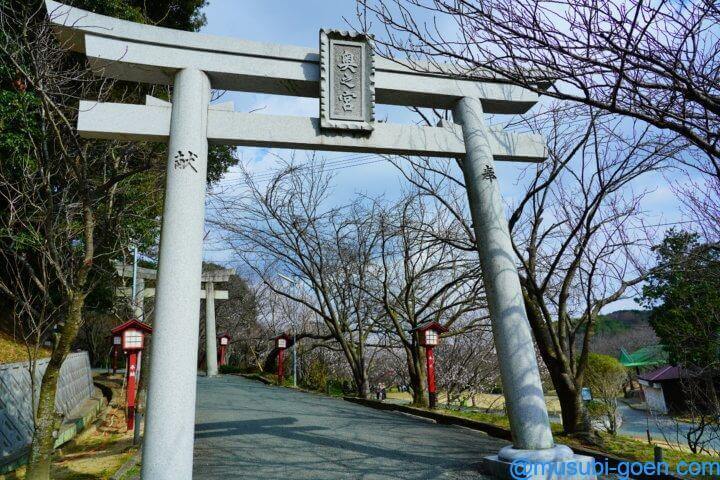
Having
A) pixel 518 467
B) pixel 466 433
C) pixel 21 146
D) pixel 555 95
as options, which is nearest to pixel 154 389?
pixel 518 467

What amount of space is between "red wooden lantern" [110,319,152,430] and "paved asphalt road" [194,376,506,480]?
53.5 inches

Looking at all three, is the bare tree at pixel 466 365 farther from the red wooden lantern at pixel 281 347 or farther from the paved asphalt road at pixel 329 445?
the paved asphalt road at pixel 329 445

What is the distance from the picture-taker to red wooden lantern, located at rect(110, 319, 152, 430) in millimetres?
9397

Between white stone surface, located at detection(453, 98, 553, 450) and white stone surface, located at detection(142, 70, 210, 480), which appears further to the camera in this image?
white stone surface, located at detection(453, 98, 553, 450)

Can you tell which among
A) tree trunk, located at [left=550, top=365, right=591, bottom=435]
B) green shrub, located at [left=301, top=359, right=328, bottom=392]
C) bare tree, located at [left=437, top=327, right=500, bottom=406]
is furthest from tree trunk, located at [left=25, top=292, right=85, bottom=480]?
bare tree, located at [left=437, top=327, right=500, bottom=406]

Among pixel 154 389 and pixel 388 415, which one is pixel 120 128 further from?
pixel 388 415

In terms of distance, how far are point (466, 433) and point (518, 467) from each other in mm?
3016

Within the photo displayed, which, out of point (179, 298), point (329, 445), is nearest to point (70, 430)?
point (329, 445)

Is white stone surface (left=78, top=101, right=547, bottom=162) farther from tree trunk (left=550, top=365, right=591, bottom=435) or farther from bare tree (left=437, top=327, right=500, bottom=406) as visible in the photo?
bare tree (left=437, top=327, right=500, bottom=406)

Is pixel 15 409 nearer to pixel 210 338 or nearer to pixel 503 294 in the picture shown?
pixel 503 294

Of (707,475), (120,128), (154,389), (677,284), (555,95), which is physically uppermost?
(120,128)

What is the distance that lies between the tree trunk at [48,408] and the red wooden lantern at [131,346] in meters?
3.92

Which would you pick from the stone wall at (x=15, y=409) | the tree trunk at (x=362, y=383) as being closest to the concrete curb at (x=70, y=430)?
the stone wall at (x=15, y=409)

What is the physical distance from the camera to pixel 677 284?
9.82m
